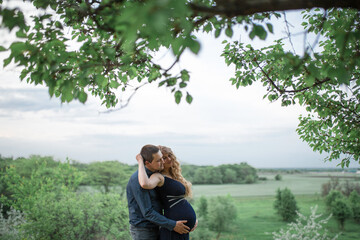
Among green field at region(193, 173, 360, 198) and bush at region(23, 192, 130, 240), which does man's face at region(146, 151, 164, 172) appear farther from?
green field at region(193, 173, 360, 198)

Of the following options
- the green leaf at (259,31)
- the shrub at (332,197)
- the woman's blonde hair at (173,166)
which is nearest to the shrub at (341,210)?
the shrub at (332,197)

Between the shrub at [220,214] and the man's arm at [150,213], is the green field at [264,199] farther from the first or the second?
the man's arm at [150,213]

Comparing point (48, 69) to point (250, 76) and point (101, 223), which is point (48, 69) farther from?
point (101, 223)

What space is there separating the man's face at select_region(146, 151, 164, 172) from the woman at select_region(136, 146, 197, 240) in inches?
2.8

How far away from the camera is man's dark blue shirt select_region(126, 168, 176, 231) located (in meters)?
3.11

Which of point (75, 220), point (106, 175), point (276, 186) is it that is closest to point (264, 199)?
point (276, 186)

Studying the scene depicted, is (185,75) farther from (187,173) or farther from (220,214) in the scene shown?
(187,173)

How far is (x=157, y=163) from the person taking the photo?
322 cm

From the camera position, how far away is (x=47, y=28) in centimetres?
240

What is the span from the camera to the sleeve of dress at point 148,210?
10.2 ft

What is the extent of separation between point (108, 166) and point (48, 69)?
657 inches

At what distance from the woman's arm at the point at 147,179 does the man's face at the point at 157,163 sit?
0.07 metres

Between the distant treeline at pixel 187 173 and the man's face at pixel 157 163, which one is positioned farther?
the distant treeline at pixel 187 173

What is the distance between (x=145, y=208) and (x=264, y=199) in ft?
61.1
